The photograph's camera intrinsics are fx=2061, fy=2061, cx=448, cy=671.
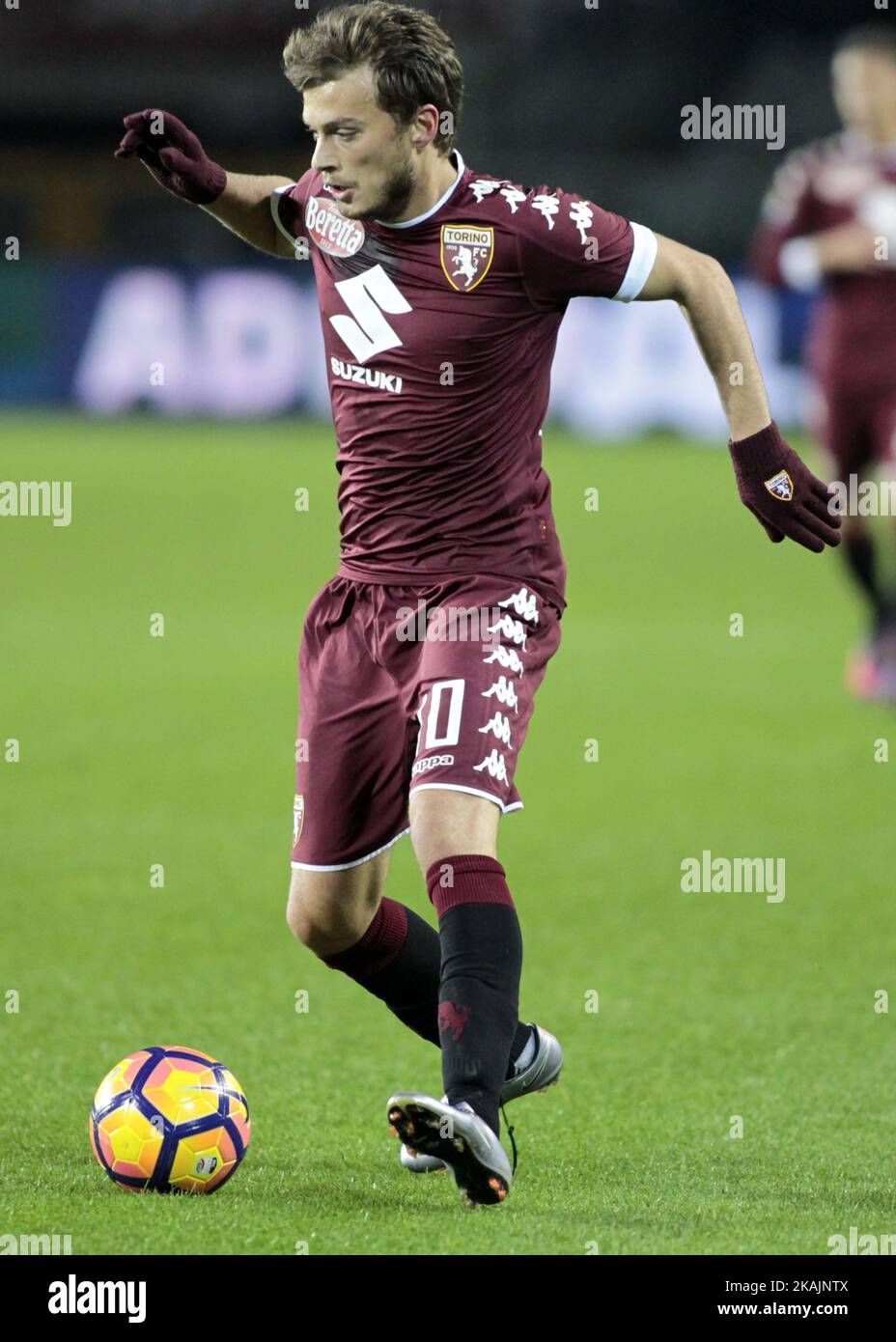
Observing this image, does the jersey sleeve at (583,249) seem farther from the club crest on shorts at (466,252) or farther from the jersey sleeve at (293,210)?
the jersey sleeve at (293,210)

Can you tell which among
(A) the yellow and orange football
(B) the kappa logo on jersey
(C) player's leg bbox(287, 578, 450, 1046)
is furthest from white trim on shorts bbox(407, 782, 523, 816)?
(B) the kappa logo on jersey

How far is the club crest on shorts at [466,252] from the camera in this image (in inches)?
165

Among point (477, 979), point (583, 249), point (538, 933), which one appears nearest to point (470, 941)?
point (477, 979)

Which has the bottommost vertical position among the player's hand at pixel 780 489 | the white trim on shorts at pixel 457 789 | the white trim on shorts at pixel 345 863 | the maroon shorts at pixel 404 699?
the white trim on shorts at pixel 345 863

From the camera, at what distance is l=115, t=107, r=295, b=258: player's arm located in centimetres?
463

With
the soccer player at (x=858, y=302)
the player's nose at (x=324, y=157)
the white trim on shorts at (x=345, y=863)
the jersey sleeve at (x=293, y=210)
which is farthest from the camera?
the soccer player at (x=858, y=302)

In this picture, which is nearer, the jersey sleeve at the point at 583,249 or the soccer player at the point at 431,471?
the soccer player at the point at 431,471

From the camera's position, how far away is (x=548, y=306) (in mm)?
4305

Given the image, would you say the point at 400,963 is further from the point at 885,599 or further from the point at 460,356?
the point at 885,599

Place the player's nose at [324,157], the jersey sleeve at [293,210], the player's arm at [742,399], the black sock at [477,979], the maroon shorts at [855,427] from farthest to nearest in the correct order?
1. the maroon shorts at [855,427]
2. the jersey sleeve at [293,210]
3. the player's arm at [742,399]
4. the player's nose at [324,157]
5. the black sock at [477,979]

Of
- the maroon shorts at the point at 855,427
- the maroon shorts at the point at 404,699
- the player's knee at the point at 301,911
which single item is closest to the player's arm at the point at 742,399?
the maroon shorts at the point at 404,699

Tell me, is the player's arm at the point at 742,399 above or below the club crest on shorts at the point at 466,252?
below

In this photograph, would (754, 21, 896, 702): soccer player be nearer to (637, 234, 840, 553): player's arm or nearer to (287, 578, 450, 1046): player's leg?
(637, 234, 840, 553): player's arm

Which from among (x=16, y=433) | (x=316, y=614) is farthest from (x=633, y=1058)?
(x=16, y=433)
